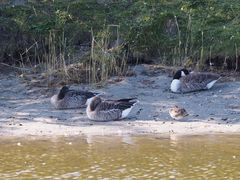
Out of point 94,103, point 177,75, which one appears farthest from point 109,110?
point 177,75

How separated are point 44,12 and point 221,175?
414 inches

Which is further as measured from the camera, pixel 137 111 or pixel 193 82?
pixel 193 82

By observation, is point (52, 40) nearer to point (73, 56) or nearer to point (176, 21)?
point (73, 56)

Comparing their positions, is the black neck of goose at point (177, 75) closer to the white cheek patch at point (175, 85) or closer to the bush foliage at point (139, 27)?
the white cheek patch at point (175, 85)

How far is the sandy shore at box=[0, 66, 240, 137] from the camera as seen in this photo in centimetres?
1257

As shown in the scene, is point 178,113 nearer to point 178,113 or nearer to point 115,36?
point 178,113

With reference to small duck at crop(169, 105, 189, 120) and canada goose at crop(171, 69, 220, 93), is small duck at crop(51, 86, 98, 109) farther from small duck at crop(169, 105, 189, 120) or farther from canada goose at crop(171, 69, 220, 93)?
small duck at crop(169, 105, 189, 120)

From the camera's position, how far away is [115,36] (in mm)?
17578

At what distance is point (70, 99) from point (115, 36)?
3946mm

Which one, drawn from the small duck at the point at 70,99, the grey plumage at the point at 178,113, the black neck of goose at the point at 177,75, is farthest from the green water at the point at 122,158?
Result: the black neck of goose at the point at 177,75

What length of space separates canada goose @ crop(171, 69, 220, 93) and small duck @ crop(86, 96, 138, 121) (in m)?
1.67

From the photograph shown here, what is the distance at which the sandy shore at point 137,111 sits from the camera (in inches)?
495

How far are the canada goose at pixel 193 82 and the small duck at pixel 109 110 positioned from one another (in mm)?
1667

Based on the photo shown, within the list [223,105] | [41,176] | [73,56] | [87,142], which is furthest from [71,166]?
[73,56]
